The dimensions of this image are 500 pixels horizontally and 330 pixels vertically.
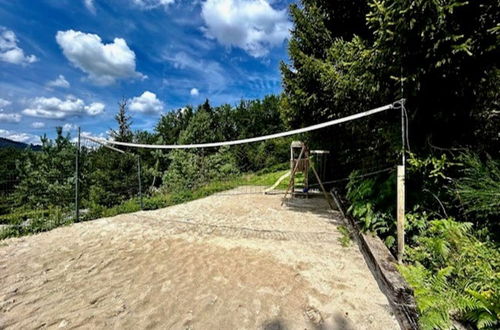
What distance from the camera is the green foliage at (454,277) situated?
181 cm

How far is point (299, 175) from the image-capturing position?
12953mm

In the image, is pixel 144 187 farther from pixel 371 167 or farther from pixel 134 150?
pixel 371 167

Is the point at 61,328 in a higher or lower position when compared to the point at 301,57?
lower

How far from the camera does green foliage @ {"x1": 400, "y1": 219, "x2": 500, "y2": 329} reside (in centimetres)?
181

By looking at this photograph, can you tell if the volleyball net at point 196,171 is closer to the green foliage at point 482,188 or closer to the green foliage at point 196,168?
the green foliage at point 196,168

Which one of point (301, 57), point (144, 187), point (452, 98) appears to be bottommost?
point (144, 187)

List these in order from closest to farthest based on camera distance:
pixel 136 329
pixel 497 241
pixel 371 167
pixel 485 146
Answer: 1. pixel 136 329
2. pixel 497 241
3. pixel 485 146
4. pixel 371 167

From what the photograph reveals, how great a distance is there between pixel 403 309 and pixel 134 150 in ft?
68.4

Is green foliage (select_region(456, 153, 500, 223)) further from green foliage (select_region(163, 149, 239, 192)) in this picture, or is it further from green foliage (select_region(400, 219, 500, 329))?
green foliage (select_region(163, 149, 239, 192))

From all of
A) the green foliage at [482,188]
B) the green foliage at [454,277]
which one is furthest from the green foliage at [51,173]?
the green foliage at [482,188]

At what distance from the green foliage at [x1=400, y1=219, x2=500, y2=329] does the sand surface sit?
0.41 m

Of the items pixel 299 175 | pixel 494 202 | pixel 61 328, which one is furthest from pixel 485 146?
pixel 299 175

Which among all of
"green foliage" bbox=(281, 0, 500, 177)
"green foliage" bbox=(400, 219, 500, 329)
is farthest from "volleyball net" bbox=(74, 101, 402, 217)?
"green foliage" bbox=(400, 219, 500, 329)

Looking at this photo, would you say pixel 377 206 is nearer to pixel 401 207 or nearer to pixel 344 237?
pixel 344 237
